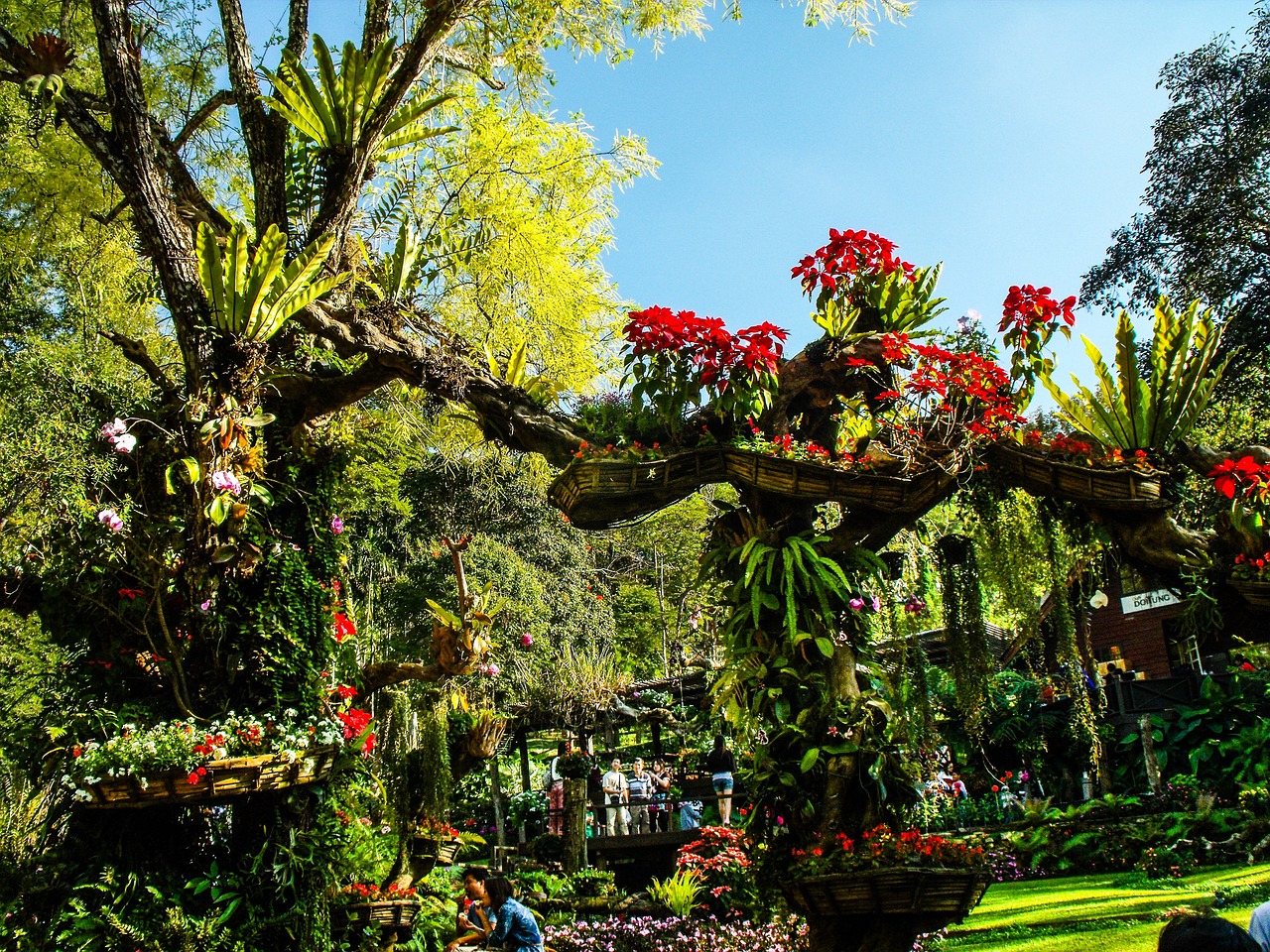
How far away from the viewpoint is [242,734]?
169 inches

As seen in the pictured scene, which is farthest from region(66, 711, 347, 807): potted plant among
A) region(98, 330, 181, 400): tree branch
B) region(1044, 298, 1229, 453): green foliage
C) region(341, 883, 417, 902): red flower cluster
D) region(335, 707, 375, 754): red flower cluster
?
region(1044, 298, 1229, 453): green foliage

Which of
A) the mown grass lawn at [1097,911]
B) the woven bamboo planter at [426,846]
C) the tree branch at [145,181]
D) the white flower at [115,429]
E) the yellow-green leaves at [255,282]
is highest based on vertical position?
the tree branch at [145,181]

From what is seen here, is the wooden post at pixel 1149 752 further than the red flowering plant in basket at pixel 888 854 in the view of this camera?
Yes

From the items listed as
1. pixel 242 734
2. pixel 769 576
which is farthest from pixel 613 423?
pixel 242 734

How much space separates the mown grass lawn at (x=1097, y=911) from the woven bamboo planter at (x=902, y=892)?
1.72 meters

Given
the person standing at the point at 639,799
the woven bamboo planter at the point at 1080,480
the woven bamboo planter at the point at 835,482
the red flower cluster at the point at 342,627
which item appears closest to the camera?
the woven bamboo planter at the point at 1080,480

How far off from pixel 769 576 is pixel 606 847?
7.23 meters

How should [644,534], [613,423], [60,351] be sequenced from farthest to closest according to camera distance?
[644,534]
[60,351]
[613,423]

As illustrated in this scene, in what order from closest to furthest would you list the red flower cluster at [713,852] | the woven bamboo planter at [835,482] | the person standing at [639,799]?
the woven bamboo planter at [835,482] → the red flower cluster at [713,852] → the person standing at [639,799]

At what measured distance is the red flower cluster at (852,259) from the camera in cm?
507

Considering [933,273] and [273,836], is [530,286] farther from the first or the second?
[273,836]

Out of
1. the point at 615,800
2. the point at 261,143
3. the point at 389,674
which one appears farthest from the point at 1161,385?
the point at 615,800

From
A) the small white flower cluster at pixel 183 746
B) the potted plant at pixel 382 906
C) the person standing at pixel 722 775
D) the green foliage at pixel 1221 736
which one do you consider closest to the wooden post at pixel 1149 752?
the green foliage at pixel 1221 736

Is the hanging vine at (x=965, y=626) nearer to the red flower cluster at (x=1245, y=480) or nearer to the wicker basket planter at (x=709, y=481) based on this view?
the wicker basket planter at (x=709, y=481)
